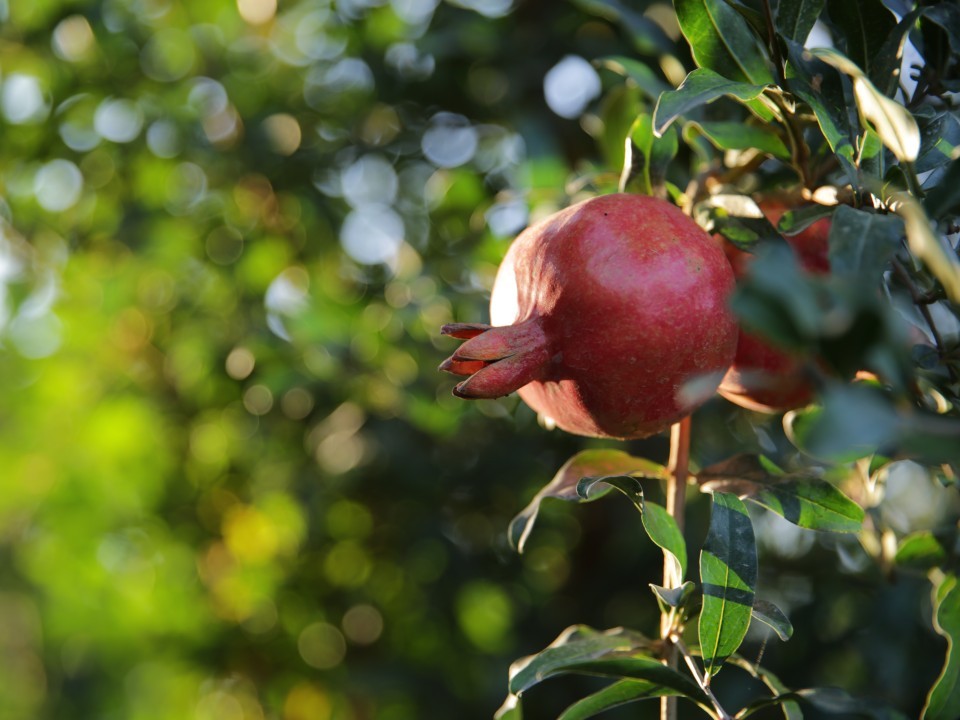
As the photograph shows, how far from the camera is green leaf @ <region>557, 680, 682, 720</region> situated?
2.10ft

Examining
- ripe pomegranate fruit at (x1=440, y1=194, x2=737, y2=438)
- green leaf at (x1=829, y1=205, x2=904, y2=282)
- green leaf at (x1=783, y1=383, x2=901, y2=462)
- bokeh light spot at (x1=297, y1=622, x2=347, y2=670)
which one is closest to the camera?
green leaf at (x1=783, y1=383, x2=901, y2=462)

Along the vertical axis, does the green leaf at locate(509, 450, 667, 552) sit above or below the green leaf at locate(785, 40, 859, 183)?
below

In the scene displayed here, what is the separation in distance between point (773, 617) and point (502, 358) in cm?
25

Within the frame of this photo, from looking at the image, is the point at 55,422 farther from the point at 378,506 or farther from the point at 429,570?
the point at 429,570

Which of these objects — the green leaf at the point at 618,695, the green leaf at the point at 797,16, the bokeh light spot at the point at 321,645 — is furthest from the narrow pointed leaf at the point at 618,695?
the bokeh light spot at the point at 321,645

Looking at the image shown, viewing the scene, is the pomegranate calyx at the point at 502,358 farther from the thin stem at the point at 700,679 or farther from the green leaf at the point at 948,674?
the green leaf at the point at 948,674

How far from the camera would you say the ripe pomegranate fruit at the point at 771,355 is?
666mm

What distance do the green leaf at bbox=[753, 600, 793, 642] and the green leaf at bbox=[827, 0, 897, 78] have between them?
38cm

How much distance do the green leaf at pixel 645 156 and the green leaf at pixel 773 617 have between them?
32cm

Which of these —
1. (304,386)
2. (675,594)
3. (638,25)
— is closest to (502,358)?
(675,594)

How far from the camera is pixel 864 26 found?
645 millimetres

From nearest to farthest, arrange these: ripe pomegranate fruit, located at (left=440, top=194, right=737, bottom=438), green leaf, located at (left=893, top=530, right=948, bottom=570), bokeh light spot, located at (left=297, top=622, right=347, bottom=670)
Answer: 1. ripe pomegranate fruit, located at (left=440, top=194, right=737, bottom=438)
2. green leaf, located at (left=893, top=530, right=948, bottom=570)
3. bokeh light spot, located at (left=297, top=622, right=347, bottom=670)

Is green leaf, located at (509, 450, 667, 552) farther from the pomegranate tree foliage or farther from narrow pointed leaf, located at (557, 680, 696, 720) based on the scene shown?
narrow pointed leaf, located at (557, 680, 696, 720)

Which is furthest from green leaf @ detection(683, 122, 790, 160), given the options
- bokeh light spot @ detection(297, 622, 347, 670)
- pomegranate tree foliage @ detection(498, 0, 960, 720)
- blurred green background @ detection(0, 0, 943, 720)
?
bokeh light spot @ detection(297, 622, 347, 670)
